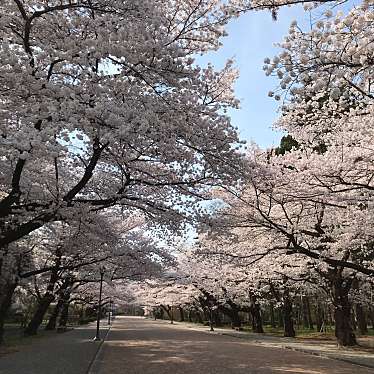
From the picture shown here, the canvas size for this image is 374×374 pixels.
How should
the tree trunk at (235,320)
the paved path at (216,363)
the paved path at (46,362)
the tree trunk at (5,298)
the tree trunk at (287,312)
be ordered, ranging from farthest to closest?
1. the tree trunk at (235,320)
2. the tree trunk at (287,312)
3. the tree trunk at (5,298)
4. the paved path at (216,363)
5. the paved path at (46,362)

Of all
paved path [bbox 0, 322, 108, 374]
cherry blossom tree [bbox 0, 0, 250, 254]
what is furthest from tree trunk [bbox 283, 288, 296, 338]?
cherry blossom tree [bbox 0, 0, 250, 254]

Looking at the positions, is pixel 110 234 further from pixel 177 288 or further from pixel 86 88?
pixel 177 288

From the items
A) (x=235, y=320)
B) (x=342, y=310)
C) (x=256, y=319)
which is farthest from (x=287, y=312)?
(x=235, y=320)

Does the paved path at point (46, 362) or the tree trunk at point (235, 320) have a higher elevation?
the tree trunk at point (235, 320)

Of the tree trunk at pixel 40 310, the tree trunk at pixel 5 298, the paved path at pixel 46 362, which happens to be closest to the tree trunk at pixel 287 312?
the paved path at pixel 46 362

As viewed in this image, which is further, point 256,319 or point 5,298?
point 256,319

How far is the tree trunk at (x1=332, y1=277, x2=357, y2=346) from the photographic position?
59.5 ft

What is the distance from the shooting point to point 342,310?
1833 centimetres

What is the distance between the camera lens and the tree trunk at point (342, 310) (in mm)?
18130

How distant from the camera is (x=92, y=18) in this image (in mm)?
7934

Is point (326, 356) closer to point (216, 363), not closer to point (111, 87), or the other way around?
point (216, 363)

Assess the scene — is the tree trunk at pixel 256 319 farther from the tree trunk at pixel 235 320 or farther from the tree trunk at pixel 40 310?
the tree trunk at pixel 40 310

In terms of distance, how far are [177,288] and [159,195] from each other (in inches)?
1483

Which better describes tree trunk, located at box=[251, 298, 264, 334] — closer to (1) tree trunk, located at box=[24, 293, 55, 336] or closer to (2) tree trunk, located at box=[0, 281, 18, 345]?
(1) tree trunk, located at box=[24, 293, 55, 336]
